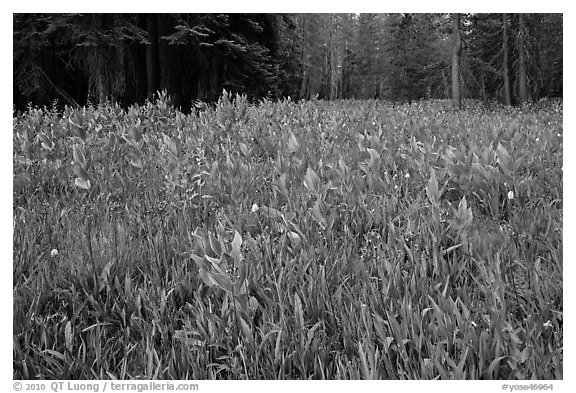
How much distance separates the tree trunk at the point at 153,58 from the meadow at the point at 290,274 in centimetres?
749

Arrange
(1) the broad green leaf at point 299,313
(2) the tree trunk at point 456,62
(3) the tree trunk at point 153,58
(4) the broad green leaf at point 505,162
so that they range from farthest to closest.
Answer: (2) the tree trunk at point 456,62 < (3) the tree trunk at point 153,58 < (4) the broad green leaf at point 505,162 < (1) the broad green leaf at point 299,313

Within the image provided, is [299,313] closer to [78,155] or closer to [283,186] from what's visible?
[283,186]

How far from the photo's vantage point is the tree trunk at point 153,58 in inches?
416

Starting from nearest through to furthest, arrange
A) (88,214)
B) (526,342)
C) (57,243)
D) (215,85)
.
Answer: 1. (526,342)
2. (57,243)
3. (88,214)
4. (215,85)

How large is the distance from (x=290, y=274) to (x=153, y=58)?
10.2 m

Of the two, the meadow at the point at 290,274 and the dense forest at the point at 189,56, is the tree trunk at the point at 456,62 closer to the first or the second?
the dense forest at the point at 189,56

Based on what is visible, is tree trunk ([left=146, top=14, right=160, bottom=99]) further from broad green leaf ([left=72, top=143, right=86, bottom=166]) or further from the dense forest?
broad green leaf ([left=72, top=143, right=86, bottom=166])

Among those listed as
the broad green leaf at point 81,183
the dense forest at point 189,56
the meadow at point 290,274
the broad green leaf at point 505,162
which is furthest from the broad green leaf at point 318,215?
the dense forest at point 189,56

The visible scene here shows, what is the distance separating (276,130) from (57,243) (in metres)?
3.74

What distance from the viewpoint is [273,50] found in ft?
48.4

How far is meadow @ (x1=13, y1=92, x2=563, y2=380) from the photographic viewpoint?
5.52 ft
